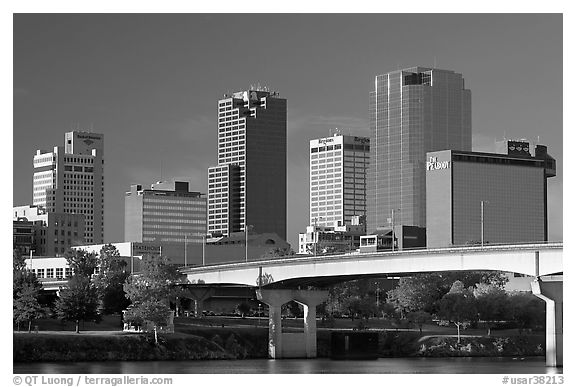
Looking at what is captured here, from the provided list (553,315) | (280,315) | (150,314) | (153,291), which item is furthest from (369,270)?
(153,291)

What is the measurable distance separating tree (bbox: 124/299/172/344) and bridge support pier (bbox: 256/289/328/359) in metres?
12.2

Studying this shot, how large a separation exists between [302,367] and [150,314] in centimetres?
2267

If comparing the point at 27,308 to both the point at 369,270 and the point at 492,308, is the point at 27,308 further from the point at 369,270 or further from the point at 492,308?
the point at 492,308

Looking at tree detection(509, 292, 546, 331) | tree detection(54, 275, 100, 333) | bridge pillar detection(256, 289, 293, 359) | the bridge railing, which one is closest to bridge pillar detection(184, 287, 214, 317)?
the bridge railing

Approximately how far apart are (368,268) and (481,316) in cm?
3543

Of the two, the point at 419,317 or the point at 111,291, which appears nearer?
the point at 111,291

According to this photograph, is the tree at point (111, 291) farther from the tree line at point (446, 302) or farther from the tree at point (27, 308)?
the tree line at point (446, 302)

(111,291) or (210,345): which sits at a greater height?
(111,291)

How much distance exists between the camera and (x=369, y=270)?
131125 millimetres

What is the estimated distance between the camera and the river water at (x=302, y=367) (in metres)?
104

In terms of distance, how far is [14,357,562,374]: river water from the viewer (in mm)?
104062

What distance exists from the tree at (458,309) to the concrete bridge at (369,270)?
743 inches

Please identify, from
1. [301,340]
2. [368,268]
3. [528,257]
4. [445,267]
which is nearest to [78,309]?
[301,340]
